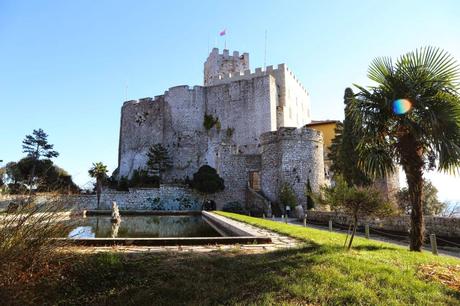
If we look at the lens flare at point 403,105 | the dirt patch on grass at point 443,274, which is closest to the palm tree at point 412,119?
the lens flare at point 403,105

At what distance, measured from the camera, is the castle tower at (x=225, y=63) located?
45.2m

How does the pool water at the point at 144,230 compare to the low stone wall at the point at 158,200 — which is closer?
the pool water at the point at 144,230

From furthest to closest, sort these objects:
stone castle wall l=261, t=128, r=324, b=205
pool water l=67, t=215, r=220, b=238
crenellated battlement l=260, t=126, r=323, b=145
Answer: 1. crenellated battlement l=260, t=126, r=323, b=145
2. stone castle wall l=261, t=128, r=324, b=205
3. pool water l=67, t=215, r=220, b=238

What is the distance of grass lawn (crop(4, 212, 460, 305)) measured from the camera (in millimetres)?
3637

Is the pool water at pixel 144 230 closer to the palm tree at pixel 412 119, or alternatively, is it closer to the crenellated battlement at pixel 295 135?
the palm tree at pixel 412 119

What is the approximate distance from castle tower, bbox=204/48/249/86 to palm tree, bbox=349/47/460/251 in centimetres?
3896

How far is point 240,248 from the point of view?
259 inches

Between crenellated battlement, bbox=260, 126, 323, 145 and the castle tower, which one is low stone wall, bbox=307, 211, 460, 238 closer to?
crenellated battlement, bbox=260, 126, 323, 145

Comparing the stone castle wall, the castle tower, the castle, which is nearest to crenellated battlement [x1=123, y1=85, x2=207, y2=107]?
the castle

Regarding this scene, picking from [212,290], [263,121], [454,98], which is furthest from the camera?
[263,121]

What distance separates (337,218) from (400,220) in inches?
174

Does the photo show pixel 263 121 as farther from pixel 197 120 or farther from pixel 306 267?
pixel 306 267

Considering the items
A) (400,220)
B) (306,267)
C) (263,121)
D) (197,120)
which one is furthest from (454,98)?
(197,120)

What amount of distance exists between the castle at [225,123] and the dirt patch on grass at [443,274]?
22.5m
